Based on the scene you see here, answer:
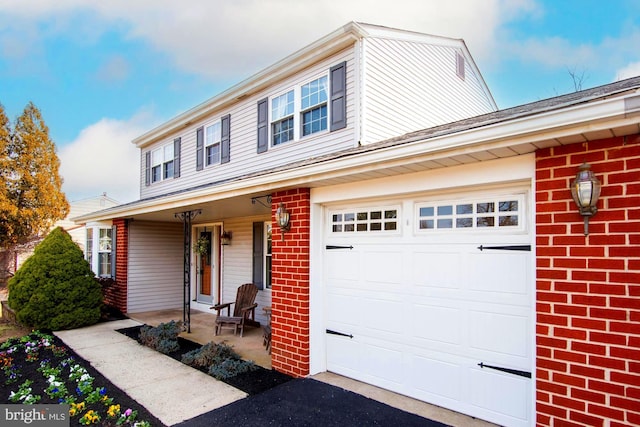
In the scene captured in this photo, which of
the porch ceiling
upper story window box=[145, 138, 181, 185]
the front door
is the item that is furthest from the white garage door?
upper story window box=[145, 138, 181, 185]

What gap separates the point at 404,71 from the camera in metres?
7.53

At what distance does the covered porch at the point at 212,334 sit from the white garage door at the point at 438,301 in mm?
1636

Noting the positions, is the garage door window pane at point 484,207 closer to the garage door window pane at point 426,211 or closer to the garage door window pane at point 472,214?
the garage door window pane at point 472,214

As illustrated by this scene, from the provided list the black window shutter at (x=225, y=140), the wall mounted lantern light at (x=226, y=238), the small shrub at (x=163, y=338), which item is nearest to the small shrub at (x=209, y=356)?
the small shrub at (x=163, y=338)

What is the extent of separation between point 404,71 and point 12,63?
1724 centimetres

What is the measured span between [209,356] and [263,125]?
4.82 m

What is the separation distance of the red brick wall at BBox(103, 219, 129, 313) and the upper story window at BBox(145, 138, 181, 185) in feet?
6.56

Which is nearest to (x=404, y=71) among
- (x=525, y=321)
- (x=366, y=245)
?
(x=366, y=245)

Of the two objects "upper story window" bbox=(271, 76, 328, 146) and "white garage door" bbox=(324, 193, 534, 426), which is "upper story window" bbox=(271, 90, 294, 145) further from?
"white garage door" bbox=(324, 193, 534, 426)

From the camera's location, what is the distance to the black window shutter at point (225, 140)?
8.98 m

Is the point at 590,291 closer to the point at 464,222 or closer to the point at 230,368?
the point at 464,222

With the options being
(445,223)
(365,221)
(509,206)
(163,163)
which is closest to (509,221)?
(509,206)

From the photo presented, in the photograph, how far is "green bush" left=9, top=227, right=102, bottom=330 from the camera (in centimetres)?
748

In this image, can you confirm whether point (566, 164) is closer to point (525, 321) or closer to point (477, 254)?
point (477, 254)
